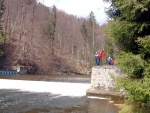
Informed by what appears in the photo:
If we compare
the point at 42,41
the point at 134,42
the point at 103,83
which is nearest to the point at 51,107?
the point at 103,83

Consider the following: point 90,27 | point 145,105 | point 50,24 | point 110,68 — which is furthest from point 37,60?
point 145,105

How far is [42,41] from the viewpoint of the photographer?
74.4m

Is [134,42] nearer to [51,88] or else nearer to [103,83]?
[103,83]

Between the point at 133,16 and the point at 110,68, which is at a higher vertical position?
the point at 133,16

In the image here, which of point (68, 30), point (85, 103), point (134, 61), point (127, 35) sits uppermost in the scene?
point (68, 30)

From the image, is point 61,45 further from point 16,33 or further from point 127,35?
point 127,35

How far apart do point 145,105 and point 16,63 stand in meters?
44.2

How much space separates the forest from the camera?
5422 centimetres

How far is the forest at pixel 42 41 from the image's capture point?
5422 centimetres

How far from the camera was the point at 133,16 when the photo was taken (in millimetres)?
7488

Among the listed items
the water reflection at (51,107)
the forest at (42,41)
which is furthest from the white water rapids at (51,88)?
the forest at (42,41)

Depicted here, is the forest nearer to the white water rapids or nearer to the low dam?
the white water rapids

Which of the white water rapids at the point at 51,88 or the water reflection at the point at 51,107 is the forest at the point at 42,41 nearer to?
the white water rapids at the point at 51,88

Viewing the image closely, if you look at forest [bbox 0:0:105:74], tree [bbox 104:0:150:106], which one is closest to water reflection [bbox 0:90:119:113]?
tree [bbox 104:0:150:106]
